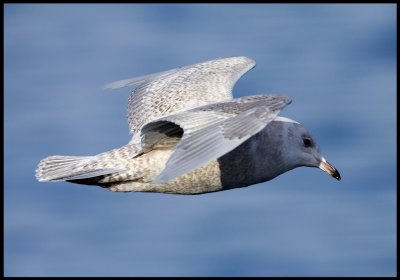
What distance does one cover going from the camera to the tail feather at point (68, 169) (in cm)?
948

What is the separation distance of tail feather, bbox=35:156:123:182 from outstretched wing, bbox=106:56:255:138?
2.76 feet

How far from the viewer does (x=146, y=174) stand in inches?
372

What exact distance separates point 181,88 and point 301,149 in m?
1.53

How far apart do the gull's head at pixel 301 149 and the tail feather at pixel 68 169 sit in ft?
3.98

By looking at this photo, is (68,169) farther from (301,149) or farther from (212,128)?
(301,149)

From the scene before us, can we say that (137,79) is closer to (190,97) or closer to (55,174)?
(190,97)

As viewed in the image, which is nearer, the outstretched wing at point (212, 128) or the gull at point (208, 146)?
the outstretched wing at point (212, 128)

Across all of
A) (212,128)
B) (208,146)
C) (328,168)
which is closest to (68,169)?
(212,128)

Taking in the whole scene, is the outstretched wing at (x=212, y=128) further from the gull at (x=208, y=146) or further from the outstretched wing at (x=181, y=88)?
the outstretched wing at (x=181, y=88)

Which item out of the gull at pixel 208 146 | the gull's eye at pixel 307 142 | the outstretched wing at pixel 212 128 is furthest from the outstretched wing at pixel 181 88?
the outstretched wing at pixel 212 128

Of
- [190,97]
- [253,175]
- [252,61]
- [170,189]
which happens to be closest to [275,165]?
[253,175]

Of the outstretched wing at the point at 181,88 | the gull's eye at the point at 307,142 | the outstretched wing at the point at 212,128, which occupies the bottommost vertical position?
the outstretched wing at the point at 212,128

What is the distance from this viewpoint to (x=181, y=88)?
10883 millimetres

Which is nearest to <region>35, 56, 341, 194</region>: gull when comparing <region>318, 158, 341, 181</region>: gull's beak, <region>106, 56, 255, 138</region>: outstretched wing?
<region>318, 158, 341, 181</region>: gull's beak
